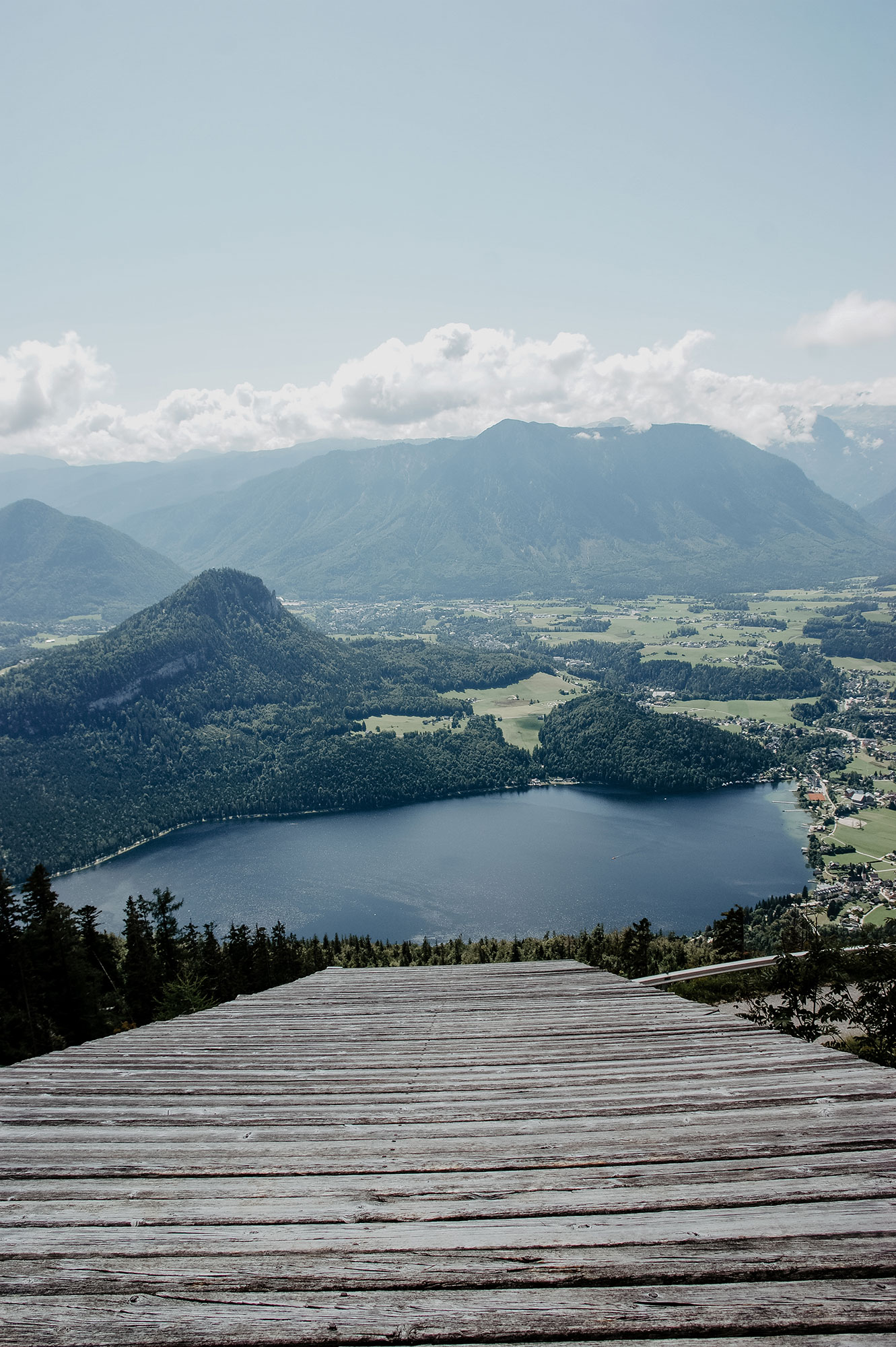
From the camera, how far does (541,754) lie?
5999 inches

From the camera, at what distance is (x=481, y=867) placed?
101375mm

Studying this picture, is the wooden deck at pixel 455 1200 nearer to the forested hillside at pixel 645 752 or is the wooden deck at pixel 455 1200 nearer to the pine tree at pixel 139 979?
the pine tree at pixel 139 979

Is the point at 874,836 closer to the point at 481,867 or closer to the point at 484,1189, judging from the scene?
the point at 481,867

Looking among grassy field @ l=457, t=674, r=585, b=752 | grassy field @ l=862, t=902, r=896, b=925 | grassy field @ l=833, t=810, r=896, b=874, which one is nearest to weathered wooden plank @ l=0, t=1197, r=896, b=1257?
grassy field @ l=862, t=902, r=896, b=925

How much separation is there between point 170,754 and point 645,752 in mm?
105752

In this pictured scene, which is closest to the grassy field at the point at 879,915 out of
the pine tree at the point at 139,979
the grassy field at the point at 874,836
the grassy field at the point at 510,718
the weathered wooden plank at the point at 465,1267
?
the grassy field at the point at 874,836

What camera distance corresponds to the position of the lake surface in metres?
87.6

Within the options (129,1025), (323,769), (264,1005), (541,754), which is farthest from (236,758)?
(264,1005)

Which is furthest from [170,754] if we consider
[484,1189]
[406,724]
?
[484,1189]

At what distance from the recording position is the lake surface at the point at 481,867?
87.6 m

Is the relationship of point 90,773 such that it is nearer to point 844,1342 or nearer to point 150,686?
point 150,686

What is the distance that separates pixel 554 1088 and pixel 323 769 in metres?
149

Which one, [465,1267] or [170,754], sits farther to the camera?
[170,754]

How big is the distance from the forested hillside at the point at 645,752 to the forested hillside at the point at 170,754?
1177cm
